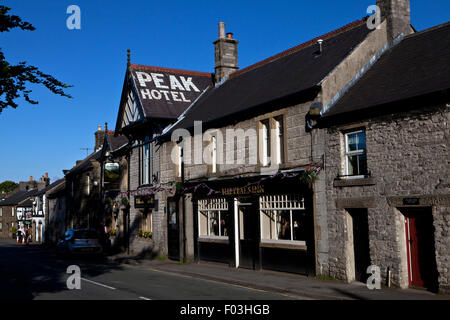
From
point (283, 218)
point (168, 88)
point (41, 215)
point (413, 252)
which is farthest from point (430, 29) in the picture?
point (41, 215)

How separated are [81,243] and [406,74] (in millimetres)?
20159

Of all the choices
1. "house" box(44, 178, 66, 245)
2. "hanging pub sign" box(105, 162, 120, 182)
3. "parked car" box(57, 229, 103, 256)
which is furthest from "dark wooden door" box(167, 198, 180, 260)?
"house" box(44, 178, 66, 245)

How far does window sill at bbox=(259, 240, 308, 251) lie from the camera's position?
1631 cm

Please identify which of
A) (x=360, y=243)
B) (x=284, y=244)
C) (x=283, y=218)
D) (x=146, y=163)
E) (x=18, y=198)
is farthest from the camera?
(x=18, y=198)

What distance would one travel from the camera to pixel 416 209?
1323 cm

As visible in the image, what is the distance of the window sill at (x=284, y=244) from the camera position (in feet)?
53.5

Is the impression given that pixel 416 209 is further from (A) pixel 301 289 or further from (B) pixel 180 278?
(B) pixel 180 278

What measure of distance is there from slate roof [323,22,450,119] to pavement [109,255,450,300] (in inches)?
203

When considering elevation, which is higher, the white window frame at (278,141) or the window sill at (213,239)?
the white window frame at (278,141)

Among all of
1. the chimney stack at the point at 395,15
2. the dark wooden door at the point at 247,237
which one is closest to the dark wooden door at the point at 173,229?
the dark wooden door at the point at 247,237

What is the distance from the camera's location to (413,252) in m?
13.3

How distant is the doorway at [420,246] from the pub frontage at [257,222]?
330 centimetres

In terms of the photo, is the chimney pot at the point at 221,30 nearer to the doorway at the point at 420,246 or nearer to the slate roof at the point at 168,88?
the slate roof at the point at 168,88

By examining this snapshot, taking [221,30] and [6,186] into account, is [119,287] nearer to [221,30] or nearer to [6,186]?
[221,30]
